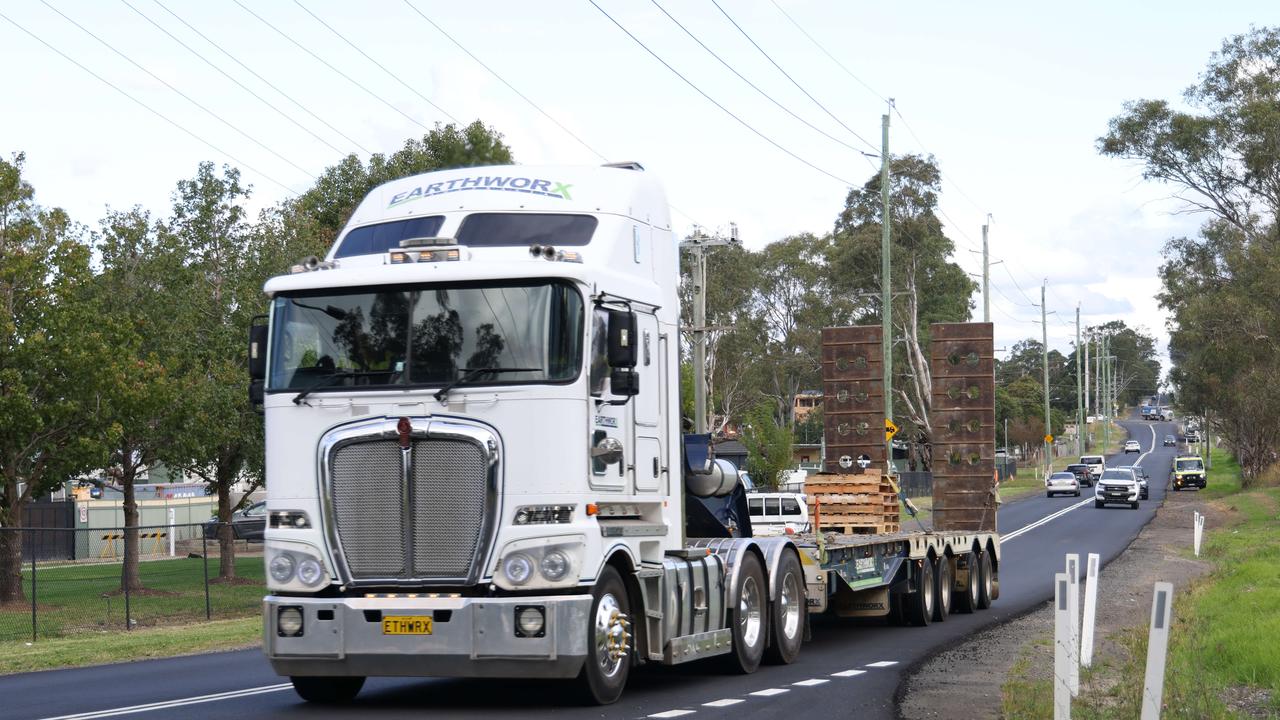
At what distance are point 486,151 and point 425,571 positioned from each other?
496 inches

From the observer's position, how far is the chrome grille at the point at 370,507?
11.1 metres

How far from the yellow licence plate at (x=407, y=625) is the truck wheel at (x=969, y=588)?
13.0m

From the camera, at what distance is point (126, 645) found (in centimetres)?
1997

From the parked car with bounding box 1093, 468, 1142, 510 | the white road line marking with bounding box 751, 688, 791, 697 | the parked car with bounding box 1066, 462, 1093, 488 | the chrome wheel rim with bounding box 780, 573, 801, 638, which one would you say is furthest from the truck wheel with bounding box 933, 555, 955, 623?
the parked car with bounding box 1066, 462, 1093, 488

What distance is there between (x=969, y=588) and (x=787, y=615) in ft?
25.8

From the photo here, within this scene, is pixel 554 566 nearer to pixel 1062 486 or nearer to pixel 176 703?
pixel 176 703

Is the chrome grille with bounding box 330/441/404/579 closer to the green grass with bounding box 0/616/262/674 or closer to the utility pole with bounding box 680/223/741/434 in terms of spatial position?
the green grass with bounding box 0/616/262/674

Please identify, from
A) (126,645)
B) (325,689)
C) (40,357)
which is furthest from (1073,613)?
(40,357)

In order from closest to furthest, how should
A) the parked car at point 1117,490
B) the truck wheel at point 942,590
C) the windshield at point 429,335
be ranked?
the windshield at point 429,335
the truck wheel at point 942,590
the parked car at point 1117,490

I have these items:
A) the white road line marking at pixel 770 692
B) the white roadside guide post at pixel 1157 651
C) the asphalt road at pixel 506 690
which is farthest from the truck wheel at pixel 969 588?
the white roadside guide post at pixel 1157 651

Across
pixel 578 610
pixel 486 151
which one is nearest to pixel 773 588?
pixel 578 610

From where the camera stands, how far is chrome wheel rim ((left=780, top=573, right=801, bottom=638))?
49.9ft

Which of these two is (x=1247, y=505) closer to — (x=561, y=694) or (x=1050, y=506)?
(x=1050, y=506)

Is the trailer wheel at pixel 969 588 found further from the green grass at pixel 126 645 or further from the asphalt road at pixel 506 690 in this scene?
the green grass at pixel 126 645
